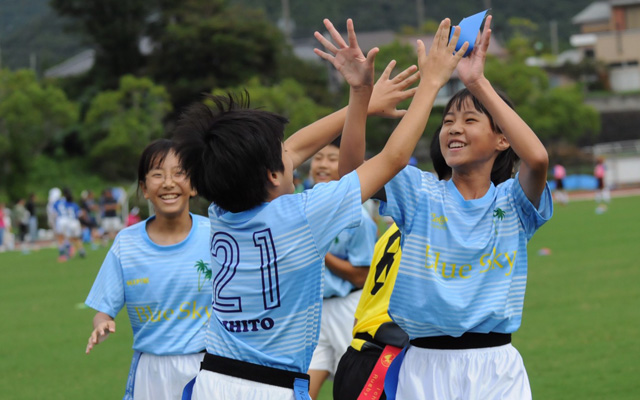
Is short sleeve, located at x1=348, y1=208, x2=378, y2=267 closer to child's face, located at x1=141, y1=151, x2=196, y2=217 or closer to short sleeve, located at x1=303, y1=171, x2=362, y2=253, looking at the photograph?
child's face, located at x1=141, y1=151, x2=196, y2=217

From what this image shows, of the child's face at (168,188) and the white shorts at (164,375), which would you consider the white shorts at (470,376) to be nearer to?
Result: the white shorts at (164,375)

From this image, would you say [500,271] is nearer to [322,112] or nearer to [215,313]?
[215,313]

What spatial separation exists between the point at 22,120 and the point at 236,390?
4022 cm

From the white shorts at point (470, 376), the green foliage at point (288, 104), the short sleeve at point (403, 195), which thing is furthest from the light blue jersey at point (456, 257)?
the green foliage at point (288, 104)

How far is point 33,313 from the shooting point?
13.2 m

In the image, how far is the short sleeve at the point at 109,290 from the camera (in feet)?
14.7

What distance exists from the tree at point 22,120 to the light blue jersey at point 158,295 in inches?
1462

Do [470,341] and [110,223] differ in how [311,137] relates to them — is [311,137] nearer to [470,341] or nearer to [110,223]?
[470,341]

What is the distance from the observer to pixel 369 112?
3.65 metres

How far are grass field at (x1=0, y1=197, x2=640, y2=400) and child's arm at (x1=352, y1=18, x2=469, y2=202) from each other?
4369mm

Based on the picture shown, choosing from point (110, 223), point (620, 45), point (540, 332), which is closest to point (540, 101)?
point (620, 45)

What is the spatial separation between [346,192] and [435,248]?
0.66m

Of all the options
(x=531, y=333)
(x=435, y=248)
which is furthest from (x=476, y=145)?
(x=531, y=333)

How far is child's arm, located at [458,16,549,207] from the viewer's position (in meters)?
3.49
